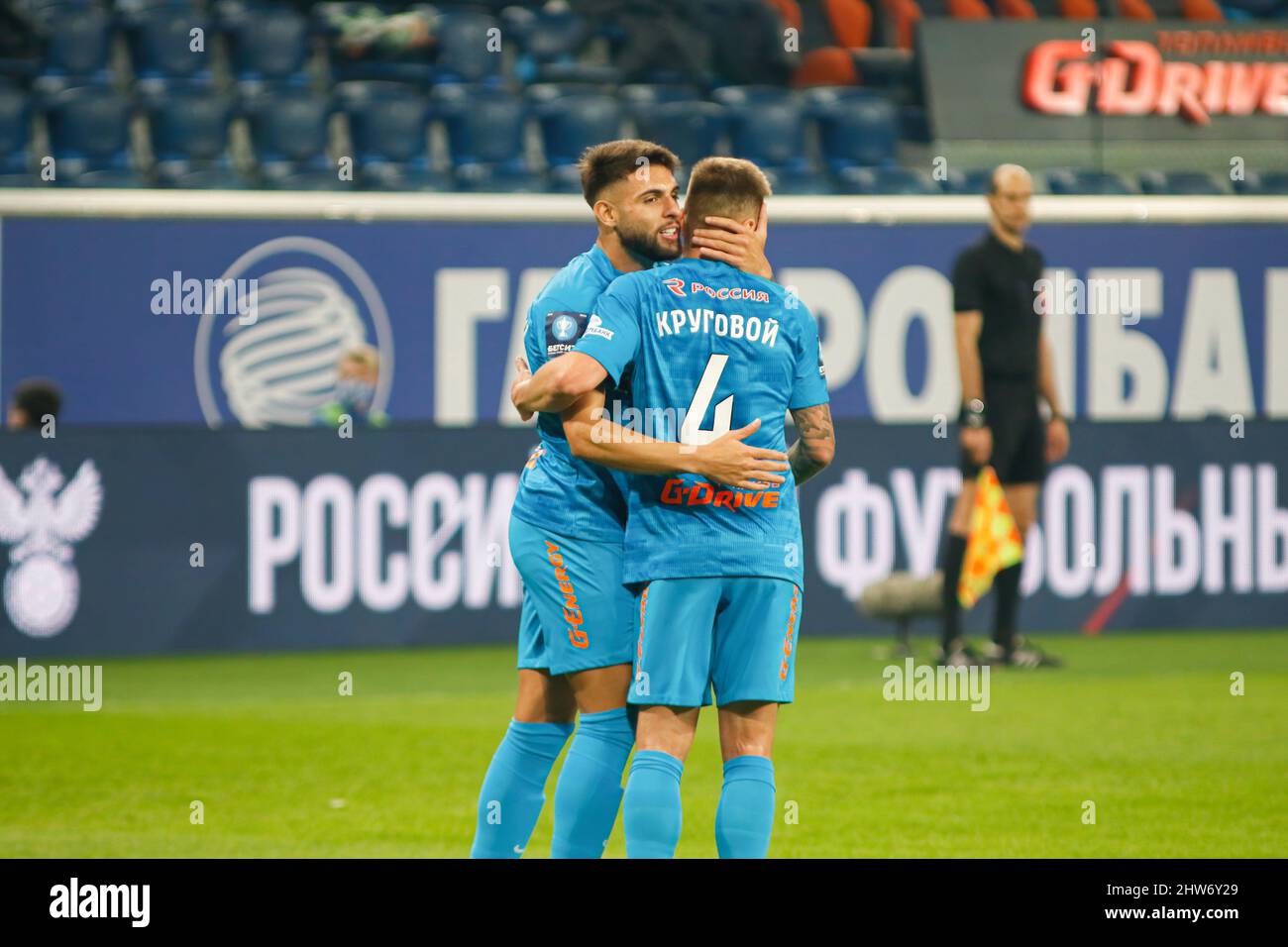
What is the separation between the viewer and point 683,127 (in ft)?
48.3

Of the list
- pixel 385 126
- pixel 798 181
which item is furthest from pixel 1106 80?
pixel 385 126

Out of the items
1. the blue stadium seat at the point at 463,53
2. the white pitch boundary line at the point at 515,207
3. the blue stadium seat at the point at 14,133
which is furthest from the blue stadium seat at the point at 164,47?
the white pitch boundary line at the point at 515,207

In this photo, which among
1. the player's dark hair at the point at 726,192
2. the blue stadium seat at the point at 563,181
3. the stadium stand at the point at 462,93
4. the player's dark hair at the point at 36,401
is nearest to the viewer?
the player's dark hair at the point at 726,192

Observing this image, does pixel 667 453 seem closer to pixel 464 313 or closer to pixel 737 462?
pixel 737 462

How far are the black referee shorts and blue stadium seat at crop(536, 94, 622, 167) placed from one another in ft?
18.4

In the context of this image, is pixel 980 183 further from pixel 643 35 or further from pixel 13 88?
pixel 13 88

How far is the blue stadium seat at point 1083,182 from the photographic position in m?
14.6

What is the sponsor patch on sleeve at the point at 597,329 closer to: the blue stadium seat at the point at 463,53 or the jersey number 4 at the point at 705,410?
the jersey number 4 at the point at 705,410

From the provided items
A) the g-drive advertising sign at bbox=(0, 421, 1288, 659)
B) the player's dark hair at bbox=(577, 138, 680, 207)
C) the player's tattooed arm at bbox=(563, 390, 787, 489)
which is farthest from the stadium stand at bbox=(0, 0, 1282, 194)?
the player's tattooed arm at bbox=(563, 390, 787, 489)

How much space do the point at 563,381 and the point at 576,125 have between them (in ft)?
34.8

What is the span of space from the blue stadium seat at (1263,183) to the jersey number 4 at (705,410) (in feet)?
36.7

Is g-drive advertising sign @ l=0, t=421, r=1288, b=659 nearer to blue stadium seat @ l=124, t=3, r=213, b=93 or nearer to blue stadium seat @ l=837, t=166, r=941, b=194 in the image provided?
blue stadium seat @ l=837, t=166, r=941, b=194

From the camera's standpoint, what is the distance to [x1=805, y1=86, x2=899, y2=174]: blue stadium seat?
1527 centimetres
